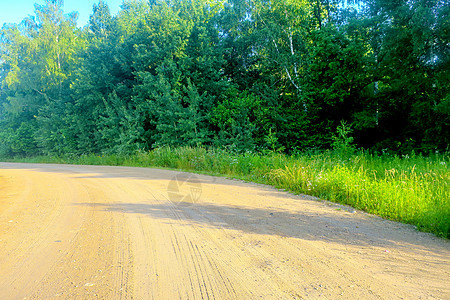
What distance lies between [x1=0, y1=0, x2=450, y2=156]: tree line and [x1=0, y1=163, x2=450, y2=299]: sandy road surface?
863cm

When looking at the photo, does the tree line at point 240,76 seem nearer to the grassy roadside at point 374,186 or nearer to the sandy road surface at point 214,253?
the grassy roadside at point 374,186

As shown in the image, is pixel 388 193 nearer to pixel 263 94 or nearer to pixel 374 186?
pixel 374 186

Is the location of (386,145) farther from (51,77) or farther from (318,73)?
(51,77)

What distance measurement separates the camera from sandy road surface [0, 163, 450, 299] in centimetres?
249

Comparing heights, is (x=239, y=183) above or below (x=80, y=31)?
below

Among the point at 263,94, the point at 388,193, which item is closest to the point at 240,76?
the point at 263,94

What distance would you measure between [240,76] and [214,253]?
2257 centimetres

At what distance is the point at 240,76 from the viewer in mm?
24328

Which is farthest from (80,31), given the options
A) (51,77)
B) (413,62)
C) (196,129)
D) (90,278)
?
(90,278)

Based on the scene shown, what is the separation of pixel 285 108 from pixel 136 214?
16810 mm

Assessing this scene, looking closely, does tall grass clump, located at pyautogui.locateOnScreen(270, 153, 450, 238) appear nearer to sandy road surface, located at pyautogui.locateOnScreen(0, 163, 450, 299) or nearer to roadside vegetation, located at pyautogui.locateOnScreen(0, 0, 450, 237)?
roadside vegetation, located at pyautogui.locateOnScreen(0, 0, 450, 237)

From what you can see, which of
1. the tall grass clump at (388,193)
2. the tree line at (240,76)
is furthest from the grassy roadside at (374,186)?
the tree line at (240,76)

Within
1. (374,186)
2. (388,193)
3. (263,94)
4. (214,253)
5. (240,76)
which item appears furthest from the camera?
(240,76)

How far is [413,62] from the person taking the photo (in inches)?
543
